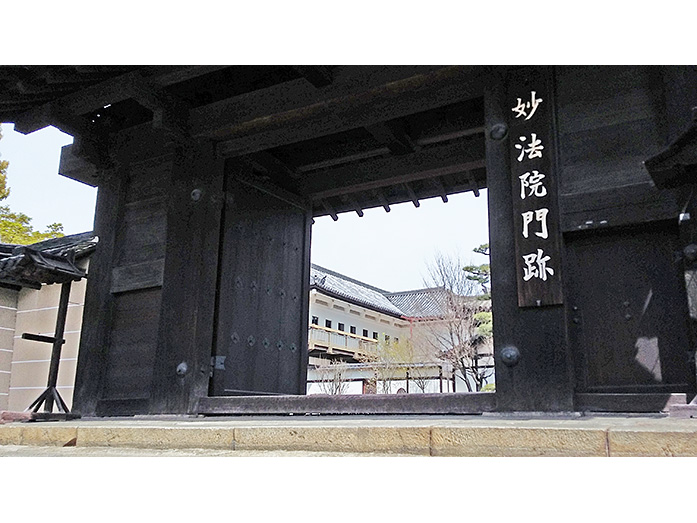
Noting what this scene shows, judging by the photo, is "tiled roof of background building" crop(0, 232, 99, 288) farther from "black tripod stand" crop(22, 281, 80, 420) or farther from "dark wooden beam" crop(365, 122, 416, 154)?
"dark wooden beam" crop(365, 122, 416, 154)

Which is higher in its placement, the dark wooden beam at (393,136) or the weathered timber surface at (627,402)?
the dark wooden beam at (393,136)

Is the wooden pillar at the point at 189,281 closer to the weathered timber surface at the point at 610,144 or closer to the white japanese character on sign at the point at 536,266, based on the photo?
Answer: the white japanese character on sign at the point at 536,266

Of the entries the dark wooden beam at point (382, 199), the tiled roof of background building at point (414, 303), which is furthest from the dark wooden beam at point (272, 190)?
the tiled roof of background building at point (414, 303)

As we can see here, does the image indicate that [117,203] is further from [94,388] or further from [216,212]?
[94,388]

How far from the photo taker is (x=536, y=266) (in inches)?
156

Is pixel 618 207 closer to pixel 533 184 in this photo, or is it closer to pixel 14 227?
pixel 533 184

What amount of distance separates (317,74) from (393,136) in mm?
1382

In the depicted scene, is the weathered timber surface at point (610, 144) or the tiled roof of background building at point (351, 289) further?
the tiled roof of background building at point (351, 289)

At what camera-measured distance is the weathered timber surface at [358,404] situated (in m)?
4.10

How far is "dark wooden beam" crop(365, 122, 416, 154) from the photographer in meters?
5.88

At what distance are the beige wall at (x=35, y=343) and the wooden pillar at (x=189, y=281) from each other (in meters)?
1.59

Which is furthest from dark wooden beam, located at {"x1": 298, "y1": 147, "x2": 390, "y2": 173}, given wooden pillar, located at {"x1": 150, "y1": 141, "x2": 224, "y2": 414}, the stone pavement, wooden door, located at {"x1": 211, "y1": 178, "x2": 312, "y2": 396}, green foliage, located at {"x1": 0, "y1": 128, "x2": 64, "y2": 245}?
green foliage, located at {"x1": 0, "y1": 128, "x2": 64, "y2": 245}

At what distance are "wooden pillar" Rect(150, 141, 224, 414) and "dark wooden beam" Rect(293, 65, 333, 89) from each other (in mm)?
1376

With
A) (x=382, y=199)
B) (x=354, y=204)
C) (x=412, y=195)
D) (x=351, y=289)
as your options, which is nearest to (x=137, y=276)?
(x=354, y=204)
